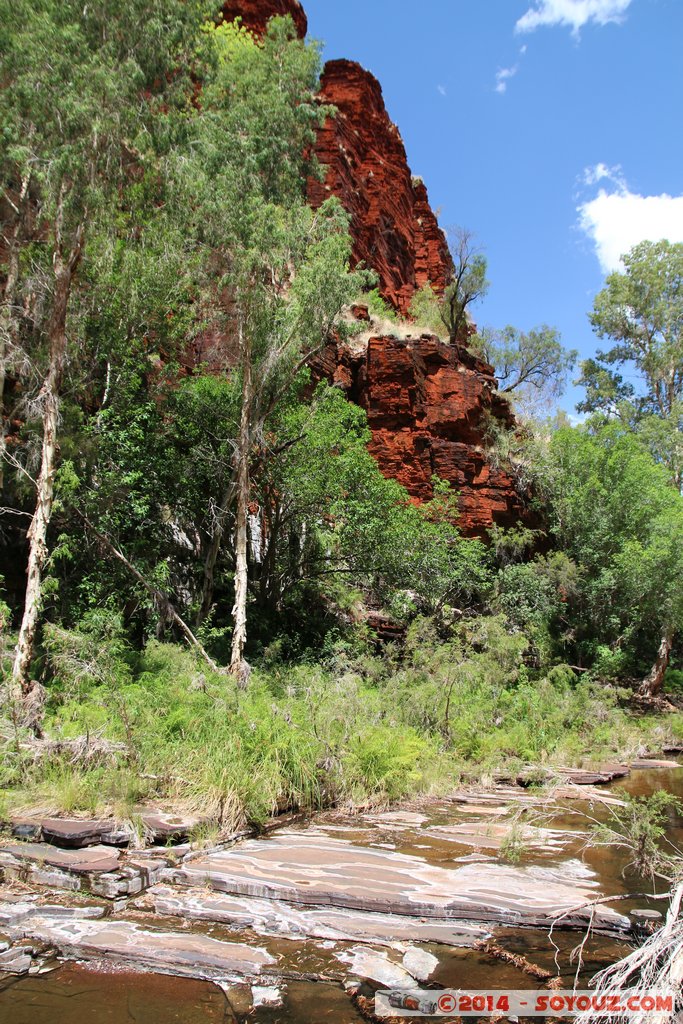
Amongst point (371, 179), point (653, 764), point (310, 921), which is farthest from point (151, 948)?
point (371, 179)

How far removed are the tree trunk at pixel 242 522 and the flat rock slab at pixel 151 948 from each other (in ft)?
24.1

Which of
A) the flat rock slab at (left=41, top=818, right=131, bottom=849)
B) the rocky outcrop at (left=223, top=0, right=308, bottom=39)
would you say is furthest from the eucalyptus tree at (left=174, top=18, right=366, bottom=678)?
the rocky outcrop at (left=223, top=0, right=308, bottom=39)

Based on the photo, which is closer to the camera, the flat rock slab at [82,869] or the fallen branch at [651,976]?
the fallen branch at [651,976]

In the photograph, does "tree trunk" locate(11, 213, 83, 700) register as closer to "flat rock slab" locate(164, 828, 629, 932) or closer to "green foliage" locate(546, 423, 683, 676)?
"flat rock slab" locate(164, 828, 629, 932)

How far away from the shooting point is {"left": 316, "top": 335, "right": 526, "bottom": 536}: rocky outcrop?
21.6m

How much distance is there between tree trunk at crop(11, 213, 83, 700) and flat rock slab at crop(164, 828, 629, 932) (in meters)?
4.57

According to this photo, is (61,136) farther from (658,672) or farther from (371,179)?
(371,179)

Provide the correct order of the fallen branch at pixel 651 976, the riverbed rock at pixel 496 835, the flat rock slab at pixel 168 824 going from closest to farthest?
the fallen branch at pixel 651 976 < the flat rock slab at pixel 168 824 < the riverbed rock at pixel 496 835

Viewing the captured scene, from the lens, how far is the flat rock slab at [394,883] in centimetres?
527

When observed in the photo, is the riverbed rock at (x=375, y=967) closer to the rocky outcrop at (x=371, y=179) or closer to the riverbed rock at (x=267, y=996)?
the riverbed rock at (x=267, y=996)

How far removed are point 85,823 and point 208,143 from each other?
12.9 metres

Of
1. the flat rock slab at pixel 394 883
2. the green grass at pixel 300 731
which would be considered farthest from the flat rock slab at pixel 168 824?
the flat rock slab at pixel 394 883

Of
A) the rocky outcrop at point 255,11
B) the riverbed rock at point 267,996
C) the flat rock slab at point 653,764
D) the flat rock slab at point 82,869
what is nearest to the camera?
the riverbed rock at point 267,996

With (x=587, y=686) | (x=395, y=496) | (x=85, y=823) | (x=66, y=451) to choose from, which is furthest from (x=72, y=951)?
(x=587, y=686)
